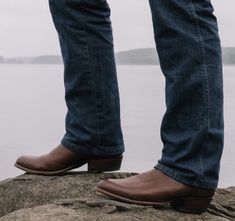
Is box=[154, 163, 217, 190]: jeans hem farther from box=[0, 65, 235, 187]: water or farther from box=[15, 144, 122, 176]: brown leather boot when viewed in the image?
box=[0, 65, 235, 187]: water

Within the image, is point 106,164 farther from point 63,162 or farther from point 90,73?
point 90,73

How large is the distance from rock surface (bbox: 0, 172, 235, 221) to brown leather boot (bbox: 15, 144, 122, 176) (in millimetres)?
38

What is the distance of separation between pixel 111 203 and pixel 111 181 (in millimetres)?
75

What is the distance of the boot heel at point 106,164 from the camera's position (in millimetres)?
2553

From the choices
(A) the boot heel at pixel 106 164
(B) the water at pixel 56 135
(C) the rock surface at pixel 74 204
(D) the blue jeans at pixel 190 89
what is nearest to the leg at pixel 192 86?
(D) the blue jeans at pixel 190 89

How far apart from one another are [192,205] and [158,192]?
13 cm

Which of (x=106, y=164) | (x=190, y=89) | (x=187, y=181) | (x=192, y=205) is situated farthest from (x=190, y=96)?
→ (x=106, y=164)

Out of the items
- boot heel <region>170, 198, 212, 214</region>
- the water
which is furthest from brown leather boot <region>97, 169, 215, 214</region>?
the water

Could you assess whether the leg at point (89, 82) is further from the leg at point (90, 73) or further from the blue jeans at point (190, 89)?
the blue jeans at point (190, 89)

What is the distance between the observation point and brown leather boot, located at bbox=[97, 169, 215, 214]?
2088 millimetres

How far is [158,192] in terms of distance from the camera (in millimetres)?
2117

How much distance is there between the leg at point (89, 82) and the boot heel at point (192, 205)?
17.5 inches

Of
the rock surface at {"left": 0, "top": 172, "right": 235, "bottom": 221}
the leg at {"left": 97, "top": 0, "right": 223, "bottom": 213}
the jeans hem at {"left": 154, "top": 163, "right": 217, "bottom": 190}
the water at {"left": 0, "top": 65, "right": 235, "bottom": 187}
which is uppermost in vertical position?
the leg at {"left": 97, "top": 0, "right": 223, "bottom": 213}

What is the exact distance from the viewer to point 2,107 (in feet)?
114
